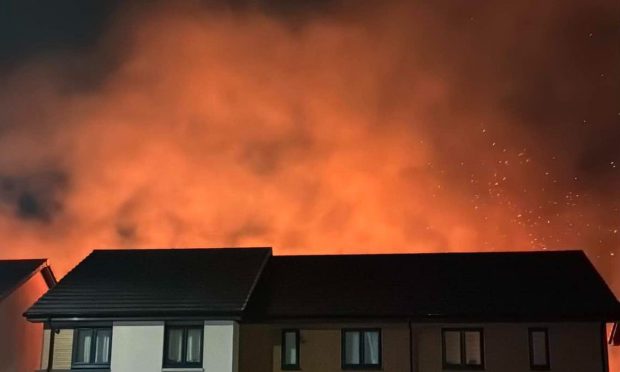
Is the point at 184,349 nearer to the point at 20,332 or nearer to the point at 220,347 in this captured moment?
the point at 220,347

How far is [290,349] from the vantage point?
68.3ft

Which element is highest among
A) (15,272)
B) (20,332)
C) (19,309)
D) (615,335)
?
(15,272)

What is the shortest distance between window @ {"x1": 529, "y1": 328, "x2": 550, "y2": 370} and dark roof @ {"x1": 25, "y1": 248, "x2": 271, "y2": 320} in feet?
23.5

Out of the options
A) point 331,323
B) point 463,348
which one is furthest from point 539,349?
point 331,323

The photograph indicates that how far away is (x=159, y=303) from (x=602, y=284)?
37.8ft

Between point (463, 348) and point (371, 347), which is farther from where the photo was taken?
point (371, 347)

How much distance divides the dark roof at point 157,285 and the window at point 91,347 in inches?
24.6

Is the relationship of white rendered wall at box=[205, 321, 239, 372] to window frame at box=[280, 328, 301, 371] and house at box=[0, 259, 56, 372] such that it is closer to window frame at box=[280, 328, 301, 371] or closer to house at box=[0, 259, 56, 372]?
window frame at box=[280, 328, 301, 371]

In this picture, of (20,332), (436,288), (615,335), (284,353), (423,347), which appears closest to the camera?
(423,347)

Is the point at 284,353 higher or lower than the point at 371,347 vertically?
lower

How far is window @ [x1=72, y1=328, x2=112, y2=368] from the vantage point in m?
20.7

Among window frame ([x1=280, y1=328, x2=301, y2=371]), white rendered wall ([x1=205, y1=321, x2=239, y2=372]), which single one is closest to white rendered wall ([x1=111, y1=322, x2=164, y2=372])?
A: white rendered wall ([x1=205, y1=321, x2=239, y2=372])

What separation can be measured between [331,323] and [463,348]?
333 cm

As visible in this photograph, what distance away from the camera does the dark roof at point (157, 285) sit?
20531 millimetres
